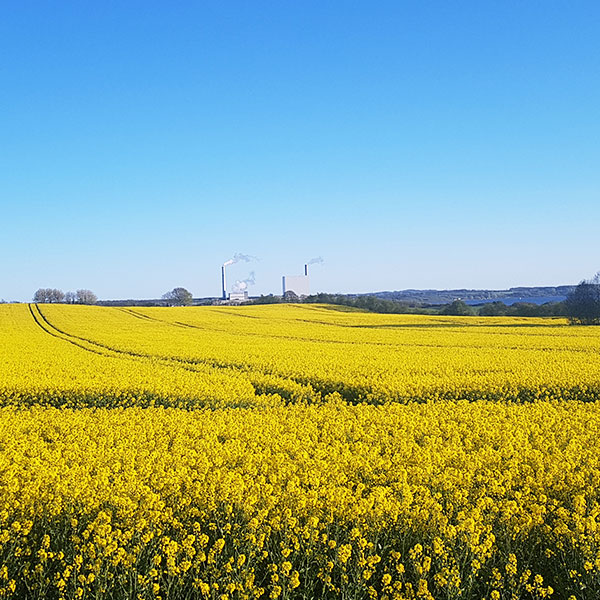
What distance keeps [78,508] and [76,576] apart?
3.52 ft

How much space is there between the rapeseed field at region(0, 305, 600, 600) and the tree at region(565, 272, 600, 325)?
1301 inches

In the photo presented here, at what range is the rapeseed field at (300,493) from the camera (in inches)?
177

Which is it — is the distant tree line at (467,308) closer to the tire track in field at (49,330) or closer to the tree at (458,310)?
the tree at (458,310)

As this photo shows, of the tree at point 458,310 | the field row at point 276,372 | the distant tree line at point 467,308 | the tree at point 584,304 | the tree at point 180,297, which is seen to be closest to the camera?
the field row at point 276,372

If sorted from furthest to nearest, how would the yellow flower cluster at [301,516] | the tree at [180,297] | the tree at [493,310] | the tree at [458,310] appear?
the tree at [180,297]
the tree at [458,310]
the tree at [493,310]
the yellow flower cluster at [301,516]

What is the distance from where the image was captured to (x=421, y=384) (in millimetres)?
13594

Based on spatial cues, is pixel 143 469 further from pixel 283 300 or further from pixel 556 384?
pixel 283 300

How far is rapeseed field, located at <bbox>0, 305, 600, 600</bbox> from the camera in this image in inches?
177

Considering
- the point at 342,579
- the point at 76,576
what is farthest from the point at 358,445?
the point at 76,576

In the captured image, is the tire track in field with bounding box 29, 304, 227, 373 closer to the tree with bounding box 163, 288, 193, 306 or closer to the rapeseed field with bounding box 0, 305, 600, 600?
the rapeseed field with bounding box 0, 305, 600, 600

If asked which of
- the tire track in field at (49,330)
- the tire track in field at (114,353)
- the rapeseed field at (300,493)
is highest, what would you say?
the tire track in field at (49,330)

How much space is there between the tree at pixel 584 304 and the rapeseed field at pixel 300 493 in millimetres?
33055

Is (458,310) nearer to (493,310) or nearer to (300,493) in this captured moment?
(493,310)

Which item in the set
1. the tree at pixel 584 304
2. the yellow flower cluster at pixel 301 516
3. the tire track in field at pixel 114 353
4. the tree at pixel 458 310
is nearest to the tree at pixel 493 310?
the tree at pixel 458 310
